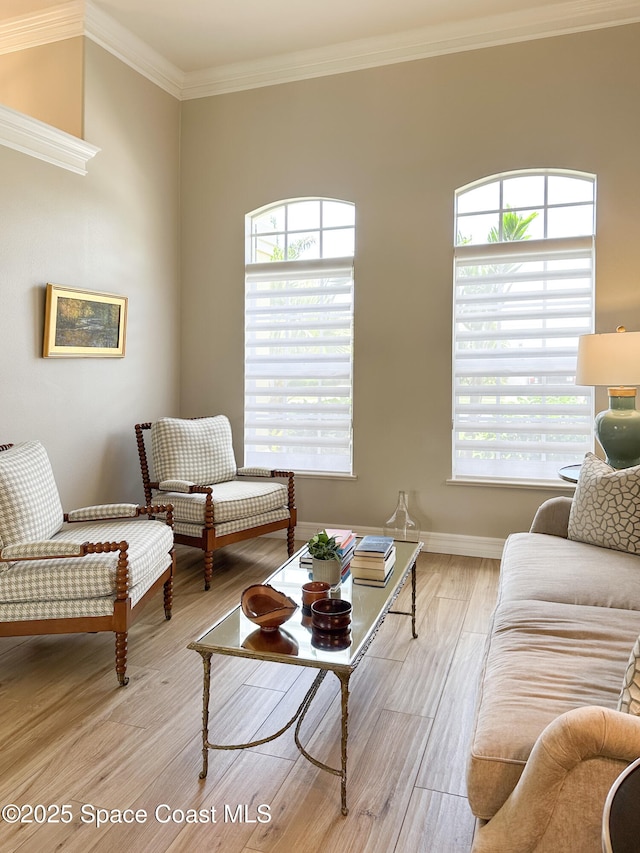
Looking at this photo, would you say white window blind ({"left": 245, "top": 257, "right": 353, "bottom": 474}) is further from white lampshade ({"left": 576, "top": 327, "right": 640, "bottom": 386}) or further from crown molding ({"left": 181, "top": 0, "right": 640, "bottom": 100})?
white lampshade ({"left": 576, "top": 327, "right": 640, "bottom": 386})

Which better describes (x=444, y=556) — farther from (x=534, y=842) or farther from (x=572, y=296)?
(x=534, y=842)

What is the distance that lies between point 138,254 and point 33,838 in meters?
3.71

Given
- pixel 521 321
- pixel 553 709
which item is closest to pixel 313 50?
pixel 521 321

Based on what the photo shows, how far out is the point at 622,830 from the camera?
34.1 inches

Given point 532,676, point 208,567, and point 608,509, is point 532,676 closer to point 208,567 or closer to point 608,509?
point 608,509

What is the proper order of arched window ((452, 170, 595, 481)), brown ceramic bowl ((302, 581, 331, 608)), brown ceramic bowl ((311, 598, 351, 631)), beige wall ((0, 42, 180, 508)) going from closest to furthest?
brown ceramic bowl ((311, 598, 351, 631)) → brown ceramic bowl ((302, 581, 331, 608)) → beige wall ((0, 42, 180, 508)) → arched window ((452, 170, 595, 481))

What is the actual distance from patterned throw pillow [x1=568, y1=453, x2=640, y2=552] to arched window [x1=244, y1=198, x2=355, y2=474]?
198 centimetres

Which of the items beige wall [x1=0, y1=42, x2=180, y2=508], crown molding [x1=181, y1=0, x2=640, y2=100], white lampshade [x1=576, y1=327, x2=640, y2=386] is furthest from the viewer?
crown molding [x1=181, y1=0, x2=640, y2=100]

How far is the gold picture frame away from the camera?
3.74m

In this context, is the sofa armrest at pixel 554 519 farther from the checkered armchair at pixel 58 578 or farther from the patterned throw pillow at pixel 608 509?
the checkered armchair at pixel 58 578

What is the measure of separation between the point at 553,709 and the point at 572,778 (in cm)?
29

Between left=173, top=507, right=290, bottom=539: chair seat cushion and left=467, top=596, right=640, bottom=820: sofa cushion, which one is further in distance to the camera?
left=173, top=507, right=290, bottom=539: chair seat cushion

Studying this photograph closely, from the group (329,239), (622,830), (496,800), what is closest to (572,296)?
(329,239)

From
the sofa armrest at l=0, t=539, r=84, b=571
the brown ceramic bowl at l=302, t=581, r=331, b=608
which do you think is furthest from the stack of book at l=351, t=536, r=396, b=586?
the sofa armrest at l=0, t=539, r=84, b=571
